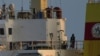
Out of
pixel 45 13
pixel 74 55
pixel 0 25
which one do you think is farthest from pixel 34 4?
pixel 74 55

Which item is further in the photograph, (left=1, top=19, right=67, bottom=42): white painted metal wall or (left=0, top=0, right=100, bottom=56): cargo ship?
(left=1, top=19, right=67, bottom=42): white painted metal wall

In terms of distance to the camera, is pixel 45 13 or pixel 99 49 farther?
pixel 45 13

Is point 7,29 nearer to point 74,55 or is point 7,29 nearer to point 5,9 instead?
point 5,9

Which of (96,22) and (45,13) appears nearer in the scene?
(96,22)

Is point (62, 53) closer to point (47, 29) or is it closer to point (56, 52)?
point (56, 52)

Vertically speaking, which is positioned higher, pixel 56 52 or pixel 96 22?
pixel 96 22

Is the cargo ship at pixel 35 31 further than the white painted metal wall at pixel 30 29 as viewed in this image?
No

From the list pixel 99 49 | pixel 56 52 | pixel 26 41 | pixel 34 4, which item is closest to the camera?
pixel 99 49

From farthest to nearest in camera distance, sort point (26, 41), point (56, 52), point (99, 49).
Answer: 1. point (26, 41)
2. point (56, 52)
3. point (99, 49)

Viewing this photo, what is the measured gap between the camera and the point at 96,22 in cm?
1798

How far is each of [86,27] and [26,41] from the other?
902cm

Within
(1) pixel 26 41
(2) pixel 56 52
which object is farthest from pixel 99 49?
(1) pixel 26 41

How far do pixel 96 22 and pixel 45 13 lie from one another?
34.5ft

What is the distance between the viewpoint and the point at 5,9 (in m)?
28.3
